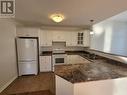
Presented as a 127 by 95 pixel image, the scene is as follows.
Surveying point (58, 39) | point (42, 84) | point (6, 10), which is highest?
point (6, 10)

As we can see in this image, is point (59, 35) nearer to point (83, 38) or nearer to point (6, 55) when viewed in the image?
point (83, 38)

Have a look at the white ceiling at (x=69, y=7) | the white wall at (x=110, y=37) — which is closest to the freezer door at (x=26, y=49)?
the white ceiling at (x=69, y=7)

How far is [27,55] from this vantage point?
15.9 feet

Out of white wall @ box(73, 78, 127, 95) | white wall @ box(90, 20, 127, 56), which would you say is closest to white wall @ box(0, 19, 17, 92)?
white wall @ box(73, 78, 127, 95)

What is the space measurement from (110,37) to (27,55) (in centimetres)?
427

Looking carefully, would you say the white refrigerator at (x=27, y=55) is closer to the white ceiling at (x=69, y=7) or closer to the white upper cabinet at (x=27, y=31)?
the white upper cabinet at (x=27, y=31)

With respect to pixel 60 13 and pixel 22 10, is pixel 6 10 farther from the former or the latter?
pixel 60 13

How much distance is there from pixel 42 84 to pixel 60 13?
251 cm

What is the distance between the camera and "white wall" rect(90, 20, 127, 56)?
18.9 feet

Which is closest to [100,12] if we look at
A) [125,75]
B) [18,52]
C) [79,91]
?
[125,75]

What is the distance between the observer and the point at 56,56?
17.9ft

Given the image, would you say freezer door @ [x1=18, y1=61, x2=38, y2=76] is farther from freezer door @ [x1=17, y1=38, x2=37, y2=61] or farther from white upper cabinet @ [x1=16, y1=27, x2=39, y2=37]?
white upper cabinet @ [x1=16, y1=27, x2=39, y2=37]

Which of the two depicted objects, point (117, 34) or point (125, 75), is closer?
point (125, 75)

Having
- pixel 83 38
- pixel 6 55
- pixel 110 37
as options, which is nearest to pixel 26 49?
pixel 6 55
